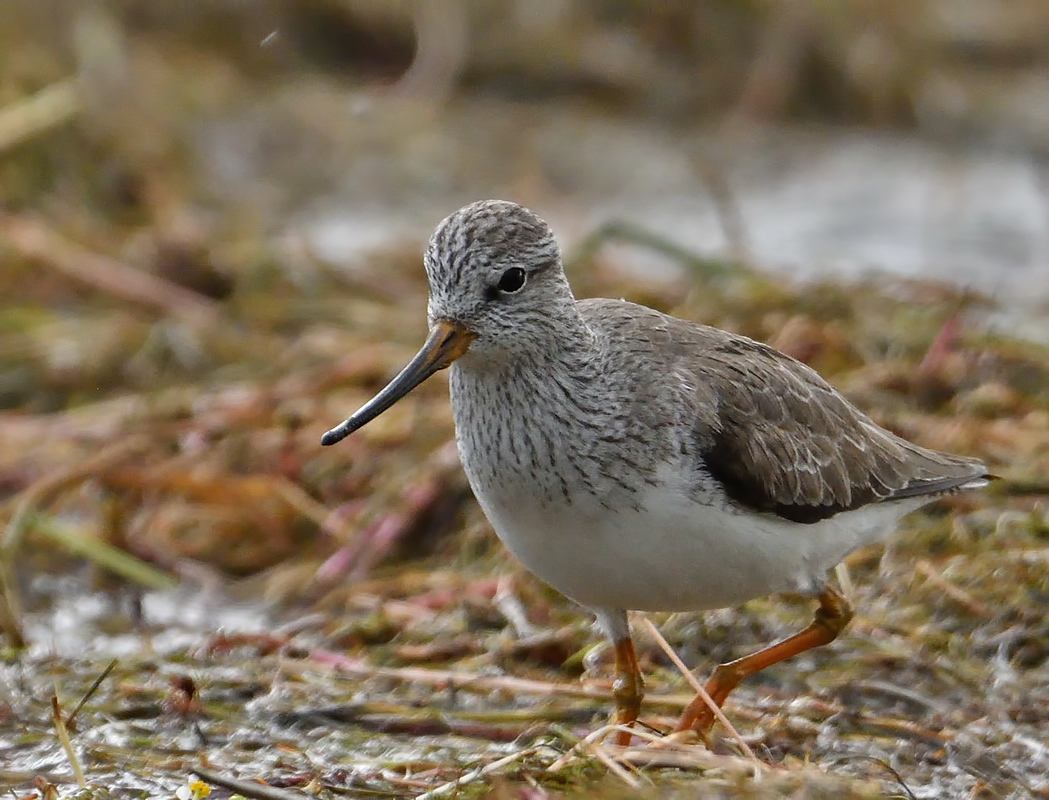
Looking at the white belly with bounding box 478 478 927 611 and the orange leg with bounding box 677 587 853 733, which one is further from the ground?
the white belly with bounding box 478 478 927 611

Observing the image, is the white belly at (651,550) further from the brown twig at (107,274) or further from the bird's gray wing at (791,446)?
the brown twig at (107,274)

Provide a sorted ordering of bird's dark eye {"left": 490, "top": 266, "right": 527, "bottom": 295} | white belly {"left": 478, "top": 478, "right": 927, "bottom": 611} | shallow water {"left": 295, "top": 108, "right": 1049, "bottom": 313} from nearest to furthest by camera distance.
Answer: white belly {"left": 478, "top": 478, "right": 927, "bottom": 611} < bird's dark eye {"left": 490, "top": 266, "right": 527, "bottom": 295} < shallow water {"left": 295, "top": 108, "right": 1049, "bottom": 313}

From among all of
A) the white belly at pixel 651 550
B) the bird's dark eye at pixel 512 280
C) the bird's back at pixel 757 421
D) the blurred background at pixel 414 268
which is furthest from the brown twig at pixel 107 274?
the white belly at pixel 651 550

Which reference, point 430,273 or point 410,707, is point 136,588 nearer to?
point 410,707

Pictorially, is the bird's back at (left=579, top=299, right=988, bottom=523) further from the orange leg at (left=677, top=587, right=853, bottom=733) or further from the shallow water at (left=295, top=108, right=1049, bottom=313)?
the shallow water at (left=295, top=108, right=1049, bottom=313)

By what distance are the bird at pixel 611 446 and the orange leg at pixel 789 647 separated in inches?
0.5

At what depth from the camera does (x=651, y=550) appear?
16.8ft

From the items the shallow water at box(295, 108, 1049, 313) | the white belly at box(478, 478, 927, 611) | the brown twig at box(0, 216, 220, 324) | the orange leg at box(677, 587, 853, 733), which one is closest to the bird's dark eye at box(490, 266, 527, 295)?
the white belly at box(478, 478, 927, 611)

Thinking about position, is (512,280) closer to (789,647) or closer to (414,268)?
(789,647)

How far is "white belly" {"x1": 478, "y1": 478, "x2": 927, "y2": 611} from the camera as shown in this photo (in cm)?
512

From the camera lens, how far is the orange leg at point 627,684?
5.80 metres

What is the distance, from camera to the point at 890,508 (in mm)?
6305

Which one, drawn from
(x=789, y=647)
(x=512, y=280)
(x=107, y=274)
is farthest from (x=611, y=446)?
(x=107, y=274)

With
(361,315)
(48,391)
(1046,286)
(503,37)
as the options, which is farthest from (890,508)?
(503,37)
